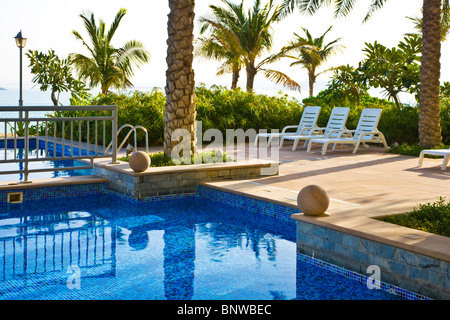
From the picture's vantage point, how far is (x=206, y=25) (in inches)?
891

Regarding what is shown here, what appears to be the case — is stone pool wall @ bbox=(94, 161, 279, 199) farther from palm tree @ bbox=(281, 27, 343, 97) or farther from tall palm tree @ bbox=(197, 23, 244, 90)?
palm tree @ bbox=(281, 27, 343, 97)

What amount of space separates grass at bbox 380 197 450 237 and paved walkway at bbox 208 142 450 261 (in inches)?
10.2

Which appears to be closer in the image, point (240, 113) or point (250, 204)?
point (250, 204)

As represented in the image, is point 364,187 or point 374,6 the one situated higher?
point 374,6

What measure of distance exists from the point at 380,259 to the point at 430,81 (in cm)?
931

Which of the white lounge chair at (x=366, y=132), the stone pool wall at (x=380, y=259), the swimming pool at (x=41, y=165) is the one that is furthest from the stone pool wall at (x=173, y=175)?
the white lounge chair at (x=366, y=132)

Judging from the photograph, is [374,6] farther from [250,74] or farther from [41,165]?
[41,165]

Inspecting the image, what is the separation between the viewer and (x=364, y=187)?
Result: 804 centimetres

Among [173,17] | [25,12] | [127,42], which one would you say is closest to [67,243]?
[173,17]

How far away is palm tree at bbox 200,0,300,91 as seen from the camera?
851 inches

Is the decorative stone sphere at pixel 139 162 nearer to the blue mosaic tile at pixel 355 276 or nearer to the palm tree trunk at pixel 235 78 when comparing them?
the blue mosaic tile at pixel 355 276

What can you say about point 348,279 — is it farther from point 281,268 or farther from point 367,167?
point 367,167

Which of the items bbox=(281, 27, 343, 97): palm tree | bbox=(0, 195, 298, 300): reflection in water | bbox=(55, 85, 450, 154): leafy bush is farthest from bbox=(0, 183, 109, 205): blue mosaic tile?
bbox=(281, 27, 343, 97): palm tree

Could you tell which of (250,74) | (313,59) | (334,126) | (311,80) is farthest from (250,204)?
(311,80)
